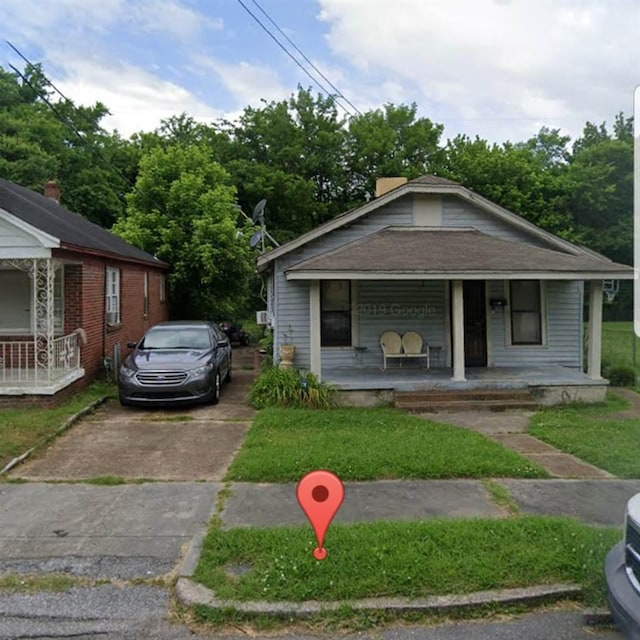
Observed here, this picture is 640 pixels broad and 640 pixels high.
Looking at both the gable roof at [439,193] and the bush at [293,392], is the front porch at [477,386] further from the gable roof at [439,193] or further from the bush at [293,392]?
the gable roof at [439,193]

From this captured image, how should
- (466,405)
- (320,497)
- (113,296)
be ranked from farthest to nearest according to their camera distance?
(113,296), (466,405), (320,497)

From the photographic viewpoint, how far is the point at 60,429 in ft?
26.6

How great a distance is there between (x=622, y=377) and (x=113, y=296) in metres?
12.3

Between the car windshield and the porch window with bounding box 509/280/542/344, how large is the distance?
6767mm

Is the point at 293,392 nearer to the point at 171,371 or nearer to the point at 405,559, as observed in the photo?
the point at 171,371

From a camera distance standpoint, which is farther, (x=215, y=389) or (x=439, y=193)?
(x=439, y=193)

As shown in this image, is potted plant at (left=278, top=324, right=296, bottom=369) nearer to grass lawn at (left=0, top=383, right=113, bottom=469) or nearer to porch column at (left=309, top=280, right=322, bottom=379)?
porch column at (left=309, top=280, right=322, bottom=379)

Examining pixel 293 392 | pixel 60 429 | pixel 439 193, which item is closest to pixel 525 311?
pixel 439 193

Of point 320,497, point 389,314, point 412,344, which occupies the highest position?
point 389,314

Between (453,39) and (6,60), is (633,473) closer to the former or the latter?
(453,39)

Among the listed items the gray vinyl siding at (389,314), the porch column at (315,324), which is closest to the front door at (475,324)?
the gray vinyl siding at (389,314)

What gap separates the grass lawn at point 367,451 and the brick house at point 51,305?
4.29 meters

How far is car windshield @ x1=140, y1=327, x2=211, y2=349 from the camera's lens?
35.9 ft

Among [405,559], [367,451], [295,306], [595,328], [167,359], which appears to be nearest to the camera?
[405,559]
